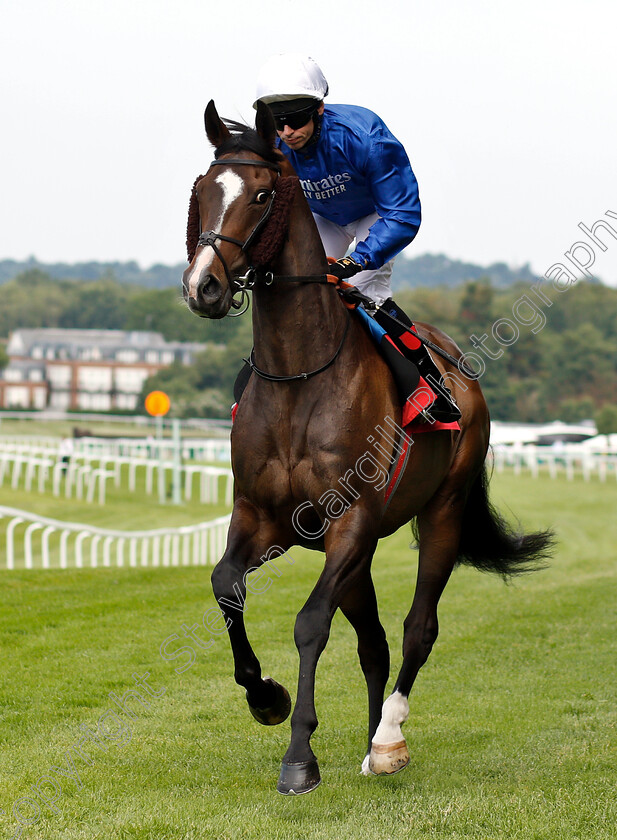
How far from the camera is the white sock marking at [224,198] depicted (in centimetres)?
349

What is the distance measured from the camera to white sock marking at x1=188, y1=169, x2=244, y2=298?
3.49 m

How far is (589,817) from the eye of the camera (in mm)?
3672

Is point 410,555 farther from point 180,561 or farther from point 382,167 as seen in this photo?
point 382,167

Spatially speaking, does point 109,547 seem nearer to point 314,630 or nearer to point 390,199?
point 390,199

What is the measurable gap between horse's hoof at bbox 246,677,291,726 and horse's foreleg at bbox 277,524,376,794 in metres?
0.42

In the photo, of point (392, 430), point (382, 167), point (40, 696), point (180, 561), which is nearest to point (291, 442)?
point (392, 430)

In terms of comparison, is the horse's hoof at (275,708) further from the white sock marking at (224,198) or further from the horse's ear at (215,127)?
the horse's ear at (215,127)

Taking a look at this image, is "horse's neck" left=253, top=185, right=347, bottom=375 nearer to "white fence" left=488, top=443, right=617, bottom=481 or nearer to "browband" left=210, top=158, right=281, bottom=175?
"browband" left=210, top=158, right=281, bottom=175

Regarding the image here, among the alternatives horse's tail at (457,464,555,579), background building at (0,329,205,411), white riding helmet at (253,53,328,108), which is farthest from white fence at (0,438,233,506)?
background building at (0,329,205,411)

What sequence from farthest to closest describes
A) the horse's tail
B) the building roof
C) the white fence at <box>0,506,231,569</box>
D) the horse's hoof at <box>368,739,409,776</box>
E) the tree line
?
1. the building roof
2. the tree line
3. the white fence at <box>0,506,231,569</box>
4. the horse's tail
5. the horse's hoof at <box>368,739,409,776</box>

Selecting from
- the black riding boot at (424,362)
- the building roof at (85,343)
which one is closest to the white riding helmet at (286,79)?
the black riding boot at (424,362)

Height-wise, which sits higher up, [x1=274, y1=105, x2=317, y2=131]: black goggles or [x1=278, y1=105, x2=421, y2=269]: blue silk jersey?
[x1=274, y1=105, x2=317, y2=131]: black goggles

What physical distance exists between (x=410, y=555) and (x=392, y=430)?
12639 millimetres

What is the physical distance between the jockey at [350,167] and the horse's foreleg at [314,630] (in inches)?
36.9
